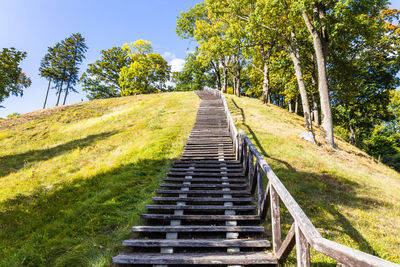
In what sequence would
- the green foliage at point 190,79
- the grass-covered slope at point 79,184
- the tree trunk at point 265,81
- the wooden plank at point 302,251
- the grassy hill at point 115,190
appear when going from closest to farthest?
the wooden plank at point 302,251
the grass-covered slope at point 79,184
the grassy hill at point 115,190
the tree trunk at point 265,81
the green foliage at point 190,79

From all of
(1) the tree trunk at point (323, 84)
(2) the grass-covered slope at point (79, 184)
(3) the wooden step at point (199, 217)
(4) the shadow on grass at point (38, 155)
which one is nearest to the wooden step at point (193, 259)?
(2) the grass-covered slope at point (79, 184)

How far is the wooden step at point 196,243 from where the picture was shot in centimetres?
356

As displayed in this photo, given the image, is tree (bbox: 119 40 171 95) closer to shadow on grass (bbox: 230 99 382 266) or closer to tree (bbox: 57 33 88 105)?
tree (bbox: 57 33 88 105)

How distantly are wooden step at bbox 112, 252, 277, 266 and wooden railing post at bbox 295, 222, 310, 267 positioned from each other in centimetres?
85

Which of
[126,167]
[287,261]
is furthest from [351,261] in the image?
[126,167]

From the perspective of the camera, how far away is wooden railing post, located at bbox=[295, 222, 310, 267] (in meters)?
2.48

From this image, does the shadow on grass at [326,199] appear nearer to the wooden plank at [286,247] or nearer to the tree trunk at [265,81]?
the wooden plank at [286,247]

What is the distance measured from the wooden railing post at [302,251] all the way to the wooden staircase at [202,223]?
2.80 feet

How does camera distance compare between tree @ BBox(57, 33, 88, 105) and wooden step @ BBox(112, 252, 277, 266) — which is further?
tree @ BBox(57, 33, 88, 105)

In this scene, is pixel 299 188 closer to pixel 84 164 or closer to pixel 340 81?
pixel 84 164

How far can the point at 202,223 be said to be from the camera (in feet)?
14.7

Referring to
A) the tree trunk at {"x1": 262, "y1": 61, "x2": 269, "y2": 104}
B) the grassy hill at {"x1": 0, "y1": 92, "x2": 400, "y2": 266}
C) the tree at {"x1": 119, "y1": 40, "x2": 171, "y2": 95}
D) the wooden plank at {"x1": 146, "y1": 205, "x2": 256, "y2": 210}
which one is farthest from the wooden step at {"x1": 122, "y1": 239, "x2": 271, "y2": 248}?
the tree at {"x1": 119, "y1": 40, "x2": 171, "y2": 95}

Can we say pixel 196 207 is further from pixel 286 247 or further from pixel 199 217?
pixel 286 247

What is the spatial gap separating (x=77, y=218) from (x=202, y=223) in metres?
3.16
